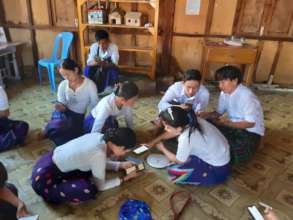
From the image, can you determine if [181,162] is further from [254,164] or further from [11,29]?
[11,29]

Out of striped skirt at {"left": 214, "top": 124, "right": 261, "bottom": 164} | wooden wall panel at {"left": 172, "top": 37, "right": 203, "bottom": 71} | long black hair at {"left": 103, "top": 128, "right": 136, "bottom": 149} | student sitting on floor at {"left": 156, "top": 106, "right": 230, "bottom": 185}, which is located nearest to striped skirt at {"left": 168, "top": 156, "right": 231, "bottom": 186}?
student sitting on floor at {"left": 156, "top": 106, "right": 230, "bottom": 185}

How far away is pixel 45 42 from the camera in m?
4.15

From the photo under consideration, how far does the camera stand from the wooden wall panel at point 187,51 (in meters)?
4.03

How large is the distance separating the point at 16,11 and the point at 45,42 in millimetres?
659

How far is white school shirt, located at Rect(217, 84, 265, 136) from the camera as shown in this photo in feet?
6.53

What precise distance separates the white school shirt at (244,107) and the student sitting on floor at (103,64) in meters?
1.78

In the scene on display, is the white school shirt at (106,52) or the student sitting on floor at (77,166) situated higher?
Answer: the white school shirt at (106,52)

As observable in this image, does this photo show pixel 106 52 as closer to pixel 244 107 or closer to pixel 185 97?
pixel 185 97

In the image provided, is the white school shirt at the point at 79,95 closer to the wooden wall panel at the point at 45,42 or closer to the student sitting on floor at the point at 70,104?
the student sitting on floor at the point at 70,104

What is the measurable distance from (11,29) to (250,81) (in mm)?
4229

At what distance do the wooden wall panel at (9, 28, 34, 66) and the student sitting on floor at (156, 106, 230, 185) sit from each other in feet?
11.8

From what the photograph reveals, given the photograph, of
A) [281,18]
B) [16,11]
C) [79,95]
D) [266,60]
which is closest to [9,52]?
[16,11]

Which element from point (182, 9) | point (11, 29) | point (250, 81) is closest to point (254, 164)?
point (250, 81)

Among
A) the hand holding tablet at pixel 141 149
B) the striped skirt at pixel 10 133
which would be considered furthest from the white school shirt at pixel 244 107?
the striped skirt at pixel 10 133
